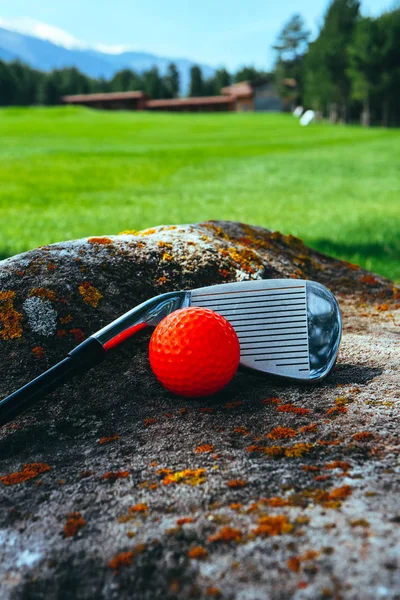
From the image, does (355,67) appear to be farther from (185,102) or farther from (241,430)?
(241,430)

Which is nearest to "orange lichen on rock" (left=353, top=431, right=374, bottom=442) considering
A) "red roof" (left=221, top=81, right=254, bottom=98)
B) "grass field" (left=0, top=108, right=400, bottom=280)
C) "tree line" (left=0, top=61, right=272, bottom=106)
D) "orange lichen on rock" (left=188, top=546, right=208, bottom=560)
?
"orange lichen on rock" (left=188, top=546, right=208, bottom=560)

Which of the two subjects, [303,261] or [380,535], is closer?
[380,535]

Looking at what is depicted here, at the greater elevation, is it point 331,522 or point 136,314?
point 136,314

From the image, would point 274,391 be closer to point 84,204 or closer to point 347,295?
point 347,295

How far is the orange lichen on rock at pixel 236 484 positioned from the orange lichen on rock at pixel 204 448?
0.27m

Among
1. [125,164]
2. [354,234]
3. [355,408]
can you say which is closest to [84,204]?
[354,234]

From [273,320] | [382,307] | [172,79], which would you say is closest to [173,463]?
[273,320]

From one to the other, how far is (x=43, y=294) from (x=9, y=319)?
0.22 metres

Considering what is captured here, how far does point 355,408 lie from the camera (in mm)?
2422

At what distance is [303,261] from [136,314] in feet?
7.35

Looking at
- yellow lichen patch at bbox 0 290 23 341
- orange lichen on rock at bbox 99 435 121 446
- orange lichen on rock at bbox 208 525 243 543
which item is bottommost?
orange lichen on rock at bbox 99 435 121 446

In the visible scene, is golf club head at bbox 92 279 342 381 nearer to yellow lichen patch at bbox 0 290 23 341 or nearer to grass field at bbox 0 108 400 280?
yellow lichen patch at bbox 0 290 23 341

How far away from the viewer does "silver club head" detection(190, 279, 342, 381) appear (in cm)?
282

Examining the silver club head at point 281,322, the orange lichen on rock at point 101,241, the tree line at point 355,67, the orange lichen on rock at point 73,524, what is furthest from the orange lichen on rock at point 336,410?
the tree line at point 355,67
